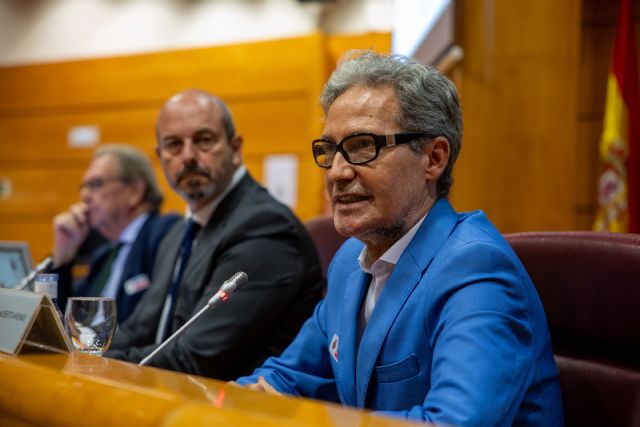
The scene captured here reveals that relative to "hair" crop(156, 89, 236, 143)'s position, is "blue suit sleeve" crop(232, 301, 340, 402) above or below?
below

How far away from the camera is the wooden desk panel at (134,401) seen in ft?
2.12

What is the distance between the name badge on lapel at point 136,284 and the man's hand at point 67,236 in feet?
1.72

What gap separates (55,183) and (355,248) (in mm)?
5142

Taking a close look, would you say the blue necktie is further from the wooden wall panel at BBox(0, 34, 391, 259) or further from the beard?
the wooden wall panel at BBox(0, 34, 391, 259)

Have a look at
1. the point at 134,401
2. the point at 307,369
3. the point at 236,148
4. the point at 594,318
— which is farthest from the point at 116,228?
the point at 134,401

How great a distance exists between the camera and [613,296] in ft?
4.00

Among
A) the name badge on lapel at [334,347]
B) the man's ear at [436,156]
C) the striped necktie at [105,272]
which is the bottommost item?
the striped necktie at [105,272]

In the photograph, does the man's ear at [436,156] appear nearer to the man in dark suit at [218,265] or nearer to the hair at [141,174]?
the man in dark suit at [218,265]

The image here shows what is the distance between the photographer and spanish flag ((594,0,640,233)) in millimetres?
2520

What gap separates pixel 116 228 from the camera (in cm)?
329

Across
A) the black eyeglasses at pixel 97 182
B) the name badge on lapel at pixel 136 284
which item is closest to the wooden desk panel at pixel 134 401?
the name badge on lapel at pixel 136 284

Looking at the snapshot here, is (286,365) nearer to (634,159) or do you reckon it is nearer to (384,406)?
(384,406)

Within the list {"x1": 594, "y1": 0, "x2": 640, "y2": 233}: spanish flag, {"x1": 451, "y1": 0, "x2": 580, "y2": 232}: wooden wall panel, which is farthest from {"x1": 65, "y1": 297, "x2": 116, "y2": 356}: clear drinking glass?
{"x1": 594, "y1": 0, "x2": 640, "y2": 233}: spanish flag

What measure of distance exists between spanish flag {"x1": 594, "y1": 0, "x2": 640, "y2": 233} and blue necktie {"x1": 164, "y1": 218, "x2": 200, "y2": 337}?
1508mm
